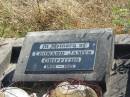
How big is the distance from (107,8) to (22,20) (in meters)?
1.21

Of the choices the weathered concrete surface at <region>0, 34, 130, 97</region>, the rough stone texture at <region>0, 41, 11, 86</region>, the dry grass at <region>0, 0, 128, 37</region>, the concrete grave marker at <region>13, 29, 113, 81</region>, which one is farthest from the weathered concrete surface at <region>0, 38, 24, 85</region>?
the weathered concrete surface at <region>0, 34, 130, 97</region>

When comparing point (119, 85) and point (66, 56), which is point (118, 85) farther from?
point (66, 56)

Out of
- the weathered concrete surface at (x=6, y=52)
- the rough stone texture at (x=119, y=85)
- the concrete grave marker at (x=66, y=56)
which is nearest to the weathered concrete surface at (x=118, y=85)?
the rough stone texture at (x=119, y=85)

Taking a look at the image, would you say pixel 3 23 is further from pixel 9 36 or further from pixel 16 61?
pixel 16 61

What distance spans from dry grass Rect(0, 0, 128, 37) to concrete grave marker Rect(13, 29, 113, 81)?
41.8 inches

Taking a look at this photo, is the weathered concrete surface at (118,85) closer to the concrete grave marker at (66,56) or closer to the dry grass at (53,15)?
the concrete grave marker at (66,56)

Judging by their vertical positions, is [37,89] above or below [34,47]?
below

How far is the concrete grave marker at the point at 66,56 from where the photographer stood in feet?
13.8

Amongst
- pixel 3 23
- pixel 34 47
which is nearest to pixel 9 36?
pixel 3 23

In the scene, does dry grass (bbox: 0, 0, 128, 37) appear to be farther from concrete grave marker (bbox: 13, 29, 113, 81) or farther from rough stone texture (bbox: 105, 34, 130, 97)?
rough stone texture (bbox: 105, 34, 130, 97)

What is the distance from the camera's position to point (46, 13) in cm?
577

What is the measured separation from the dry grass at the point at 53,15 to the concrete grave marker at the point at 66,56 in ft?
3.49

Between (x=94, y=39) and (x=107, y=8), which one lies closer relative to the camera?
(x=94, y=39)

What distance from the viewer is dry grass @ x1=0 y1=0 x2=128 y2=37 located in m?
5.68
